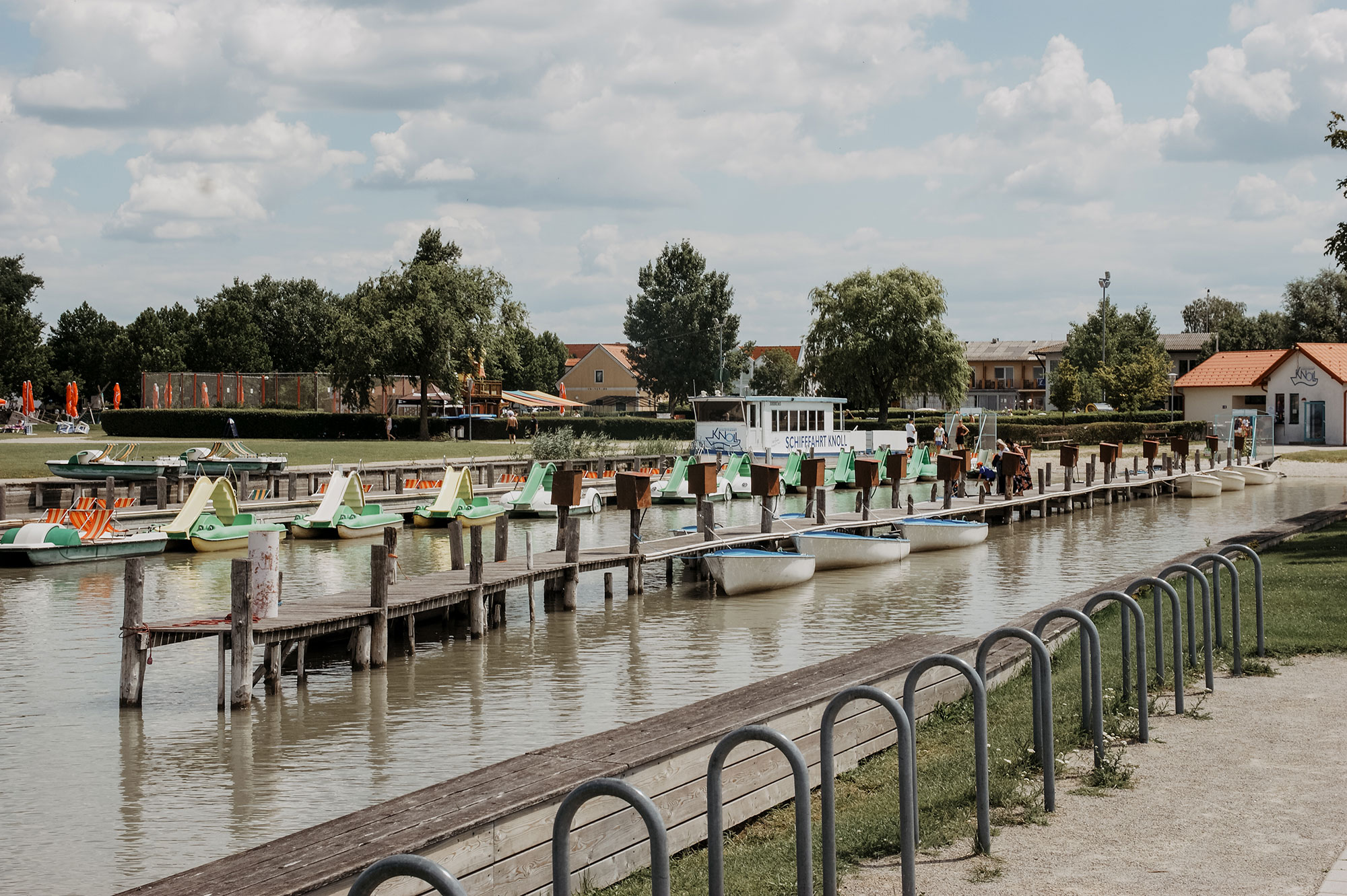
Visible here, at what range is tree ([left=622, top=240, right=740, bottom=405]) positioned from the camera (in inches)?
3718

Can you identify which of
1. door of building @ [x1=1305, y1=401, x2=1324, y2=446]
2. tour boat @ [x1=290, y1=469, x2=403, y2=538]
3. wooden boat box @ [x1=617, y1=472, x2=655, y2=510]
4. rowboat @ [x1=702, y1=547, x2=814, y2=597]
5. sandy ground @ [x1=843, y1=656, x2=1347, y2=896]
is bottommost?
rowboat @ [x1=702, y1=547, x2=814, y2=597]

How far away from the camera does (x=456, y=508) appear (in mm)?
32219

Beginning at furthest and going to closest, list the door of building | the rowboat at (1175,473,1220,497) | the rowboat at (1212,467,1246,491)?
the door of building, the rowboat at (1212,467,1246,491), the rowboat at (1175,473,1220,497)

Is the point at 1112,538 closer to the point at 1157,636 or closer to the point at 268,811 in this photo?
the point at 1157,636

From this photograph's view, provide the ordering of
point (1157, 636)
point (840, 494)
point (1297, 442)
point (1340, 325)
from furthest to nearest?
point (1340, 325), point (1297, 442), point (840, 494), point (1157, 636)

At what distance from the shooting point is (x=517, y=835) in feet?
21.2

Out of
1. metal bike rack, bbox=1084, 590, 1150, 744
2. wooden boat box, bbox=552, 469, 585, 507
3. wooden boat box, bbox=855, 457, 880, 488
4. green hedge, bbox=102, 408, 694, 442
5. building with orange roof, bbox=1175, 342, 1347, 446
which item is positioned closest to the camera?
metal bike rack, bbox=1084, 590, 1150, 744

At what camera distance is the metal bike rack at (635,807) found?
4574mm

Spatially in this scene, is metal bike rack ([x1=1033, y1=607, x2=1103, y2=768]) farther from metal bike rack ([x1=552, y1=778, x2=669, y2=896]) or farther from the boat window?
the boat window

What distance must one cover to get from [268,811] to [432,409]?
7788cm

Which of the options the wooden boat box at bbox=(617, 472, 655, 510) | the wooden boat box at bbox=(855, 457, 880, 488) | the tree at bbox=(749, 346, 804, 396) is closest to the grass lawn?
the wooden boat box at bbox=(617, 472, 655, 510)

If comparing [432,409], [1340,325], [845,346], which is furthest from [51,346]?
[1340,325]

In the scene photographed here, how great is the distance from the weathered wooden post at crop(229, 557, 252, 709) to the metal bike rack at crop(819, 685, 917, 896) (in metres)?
8.63

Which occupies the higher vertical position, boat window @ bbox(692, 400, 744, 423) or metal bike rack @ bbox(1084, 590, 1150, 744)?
boat window @ bbox(692, 400, 744, 423)
